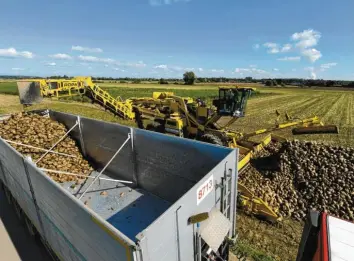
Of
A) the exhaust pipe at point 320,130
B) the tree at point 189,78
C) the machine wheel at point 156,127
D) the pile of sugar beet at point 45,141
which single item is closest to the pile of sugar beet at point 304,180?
the exhaust pipe at point 320,130

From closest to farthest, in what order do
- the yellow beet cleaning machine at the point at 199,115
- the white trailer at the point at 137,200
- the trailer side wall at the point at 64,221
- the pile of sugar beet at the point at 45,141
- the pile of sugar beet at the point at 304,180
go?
the trailer side wall at the point at 64,221
the white trailer at the point at 137,200
the pile of sugar beet at the point at 45,141
the pile of sugar beet at the point at 304,180
the yellow beet cleaning machine at the point at 199,115

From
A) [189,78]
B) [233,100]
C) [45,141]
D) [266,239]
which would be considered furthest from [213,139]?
[189,78]

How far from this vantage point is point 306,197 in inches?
206

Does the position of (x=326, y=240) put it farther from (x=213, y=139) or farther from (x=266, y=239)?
(x=213, y=139)

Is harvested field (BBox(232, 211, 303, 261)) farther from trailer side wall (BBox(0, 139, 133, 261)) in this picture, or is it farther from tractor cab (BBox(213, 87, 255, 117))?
tractor cab (BBox(213, 87, 255, 117))

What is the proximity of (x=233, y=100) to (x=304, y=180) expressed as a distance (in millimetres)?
3054

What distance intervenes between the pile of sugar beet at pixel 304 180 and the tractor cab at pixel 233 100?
1.71 m

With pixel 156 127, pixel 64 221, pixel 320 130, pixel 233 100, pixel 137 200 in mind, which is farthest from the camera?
pixel 156 127

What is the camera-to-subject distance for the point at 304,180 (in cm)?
552

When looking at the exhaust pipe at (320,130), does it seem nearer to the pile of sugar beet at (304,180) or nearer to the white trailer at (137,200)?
the pile of sugar beet at (304,180)

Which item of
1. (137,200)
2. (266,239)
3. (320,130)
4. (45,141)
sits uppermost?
(320,130)

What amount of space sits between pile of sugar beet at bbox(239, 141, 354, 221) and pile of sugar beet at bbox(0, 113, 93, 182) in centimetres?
394

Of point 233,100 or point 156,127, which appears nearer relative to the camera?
point 233,100

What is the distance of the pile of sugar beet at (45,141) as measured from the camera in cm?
471
